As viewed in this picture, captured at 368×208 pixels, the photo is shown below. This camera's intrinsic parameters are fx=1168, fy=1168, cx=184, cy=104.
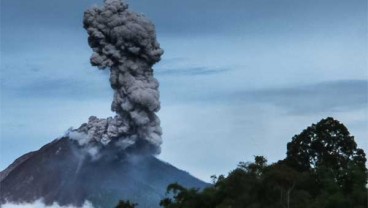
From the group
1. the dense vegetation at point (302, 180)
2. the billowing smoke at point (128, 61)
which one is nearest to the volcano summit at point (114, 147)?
the billowing smoke at point (128, 61)

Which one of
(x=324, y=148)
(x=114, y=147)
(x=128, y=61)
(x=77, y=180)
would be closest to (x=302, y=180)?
(x=324, y=148)

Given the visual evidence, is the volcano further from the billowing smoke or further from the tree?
the tree

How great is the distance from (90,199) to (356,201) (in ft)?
249

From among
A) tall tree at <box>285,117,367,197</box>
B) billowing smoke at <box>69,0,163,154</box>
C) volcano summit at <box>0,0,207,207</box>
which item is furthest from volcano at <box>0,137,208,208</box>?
tall tree at <box>285,117,367,197</box>

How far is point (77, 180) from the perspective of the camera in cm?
12381

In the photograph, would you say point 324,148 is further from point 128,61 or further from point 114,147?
point 114,147

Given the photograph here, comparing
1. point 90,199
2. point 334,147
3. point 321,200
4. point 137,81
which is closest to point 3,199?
point 90,199

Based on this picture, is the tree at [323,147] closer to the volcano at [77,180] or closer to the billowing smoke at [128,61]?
the billowing smoke at [128,61]

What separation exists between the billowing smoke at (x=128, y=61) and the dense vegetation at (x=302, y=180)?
831 inches

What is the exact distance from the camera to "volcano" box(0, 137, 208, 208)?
4592 inches

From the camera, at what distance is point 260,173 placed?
5125 cm

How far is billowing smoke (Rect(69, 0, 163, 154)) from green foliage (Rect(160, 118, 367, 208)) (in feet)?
70.1

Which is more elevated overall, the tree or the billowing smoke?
the billowing smoke

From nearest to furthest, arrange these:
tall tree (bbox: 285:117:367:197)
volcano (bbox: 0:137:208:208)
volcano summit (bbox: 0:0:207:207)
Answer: tall tree (bbox: 285:117:367:197)
volcano summit (bbox: 0:0:207:207)
volcano (bbox: 0:137:208:208)
